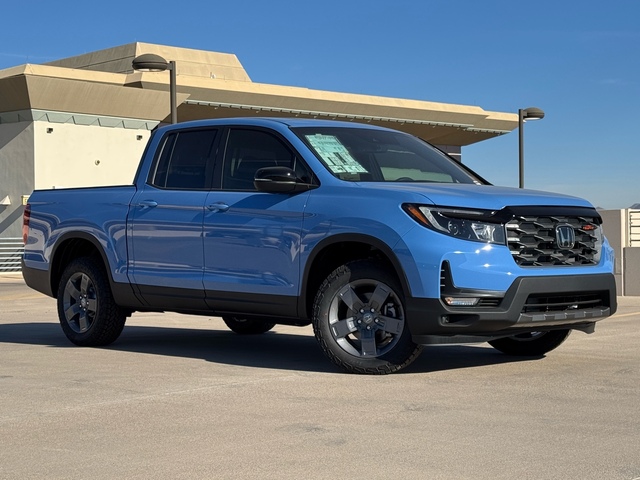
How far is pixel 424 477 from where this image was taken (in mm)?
5199

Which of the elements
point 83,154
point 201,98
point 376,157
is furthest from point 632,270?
point 201,98

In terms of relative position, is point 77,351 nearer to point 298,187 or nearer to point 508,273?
point 298,187

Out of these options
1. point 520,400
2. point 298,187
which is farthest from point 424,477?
point 298,187

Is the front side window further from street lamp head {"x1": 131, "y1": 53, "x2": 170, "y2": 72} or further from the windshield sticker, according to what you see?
street lamp head {"x1": 131, "y1": 53, "x2": 170, "y2": 72}

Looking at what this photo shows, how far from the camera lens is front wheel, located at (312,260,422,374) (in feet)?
28.0

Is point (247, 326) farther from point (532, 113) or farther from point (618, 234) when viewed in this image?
point (532, 113)

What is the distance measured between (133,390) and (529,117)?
2260 centimetres

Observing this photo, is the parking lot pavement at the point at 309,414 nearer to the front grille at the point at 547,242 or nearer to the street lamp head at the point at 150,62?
Answer: the front grille at the point at 547,242

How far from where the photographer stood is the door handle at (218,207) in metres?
9.54

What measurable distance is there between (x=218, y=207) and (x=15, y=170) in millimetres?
35185

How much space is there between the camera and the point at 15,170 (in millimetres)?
43156

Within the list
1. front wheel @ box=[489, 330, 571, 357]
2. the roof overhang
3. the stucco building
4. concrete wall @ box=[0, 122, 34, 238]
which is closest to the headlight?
front wheel @ box=[489, 330, 571, 357]

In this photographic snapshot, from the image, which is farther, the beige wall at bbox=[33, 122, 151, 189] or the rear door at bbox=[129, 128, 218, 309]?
the beige wall at bbox=[33, 122, 151, 189]

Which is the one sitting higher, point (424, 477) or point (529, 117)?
point (529, 117)
